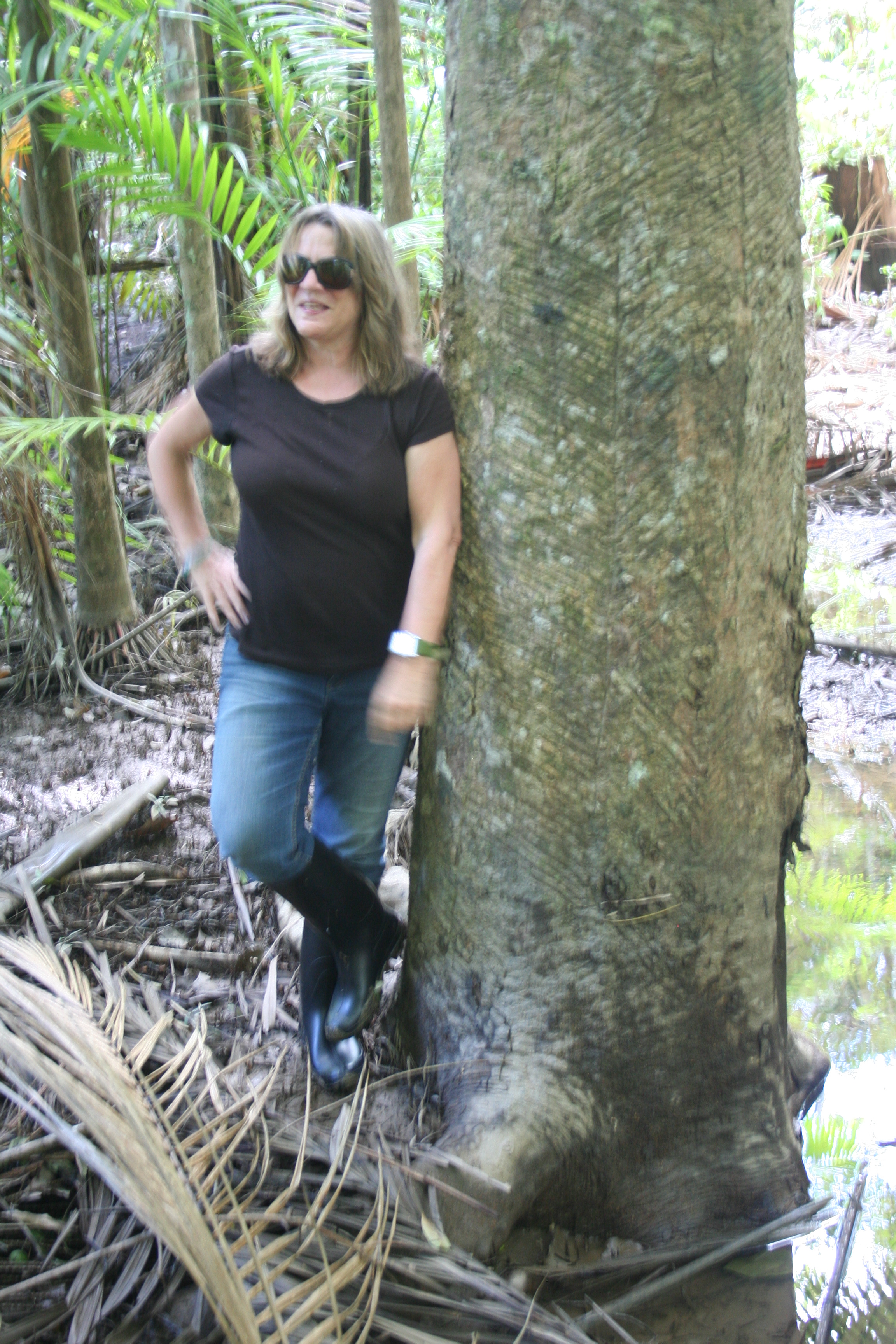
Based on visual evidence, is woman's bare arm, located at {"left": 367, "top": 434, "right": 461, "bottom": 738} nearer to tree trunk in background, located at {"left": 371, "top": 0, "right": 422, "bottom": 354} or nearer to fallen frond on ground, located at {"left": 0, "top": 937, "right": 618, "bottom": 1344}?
fallen frond on ground, located at {"left": 0, "top": 937, "right": 618, "bottom": 1344}

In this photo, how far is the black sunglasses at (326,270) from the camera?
2.15m

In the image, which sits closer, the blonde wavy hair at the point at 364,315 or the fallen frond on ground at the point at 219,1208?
the fallen frond on ground at the point at 219,1208

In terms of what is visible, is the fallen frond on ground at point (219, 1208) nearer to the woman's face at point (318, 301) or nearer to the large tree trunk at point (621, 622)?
the large tree trunk at point (621, 622)

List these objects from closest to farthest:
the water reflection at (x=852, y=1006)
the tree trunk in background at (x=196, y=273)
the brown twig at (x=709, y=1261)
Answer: the brown twig at (x=709, y=1261)
the water reflection at (x=852, y=1006)
the tree trunk in background at (x=196, y=273)

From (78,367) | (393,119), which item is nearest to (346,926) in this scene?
(393,119)

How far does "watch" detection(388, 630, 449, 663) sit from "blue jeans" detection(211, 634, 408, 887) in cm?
20

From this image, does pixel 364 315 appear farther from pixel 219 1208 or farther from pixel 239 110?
pixel 239 110

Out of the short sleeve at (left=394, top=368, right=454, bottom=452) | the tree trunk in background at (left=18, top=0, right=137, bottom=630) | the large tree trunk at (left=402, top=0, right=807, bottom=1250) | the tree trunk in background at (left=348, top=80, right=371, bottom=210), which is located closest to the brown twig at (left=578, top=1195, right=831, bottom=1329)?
the large tree trunk at (left=402, top=0, right=807, bottom=1250)

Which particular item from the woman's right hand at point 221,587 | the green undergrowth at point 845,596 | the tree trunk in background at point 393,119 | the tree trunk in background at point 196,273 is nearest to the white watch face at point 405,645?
the woman's right hand at point 221,587

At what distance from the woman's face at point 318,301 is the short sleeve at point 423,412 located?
204mm

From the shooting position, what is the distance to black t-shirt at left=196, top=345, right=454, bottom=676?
2168 millimetres

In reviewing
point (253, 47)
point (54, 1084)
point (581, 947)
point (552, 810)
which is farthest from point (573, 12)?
point (253, 47)

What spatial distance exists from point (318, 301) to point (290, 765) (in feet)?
3.28

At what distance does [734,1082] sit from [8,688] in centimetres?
367
